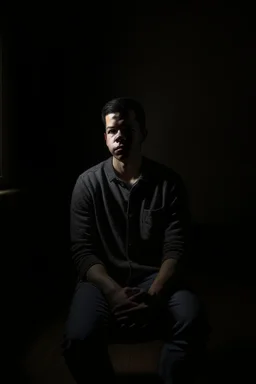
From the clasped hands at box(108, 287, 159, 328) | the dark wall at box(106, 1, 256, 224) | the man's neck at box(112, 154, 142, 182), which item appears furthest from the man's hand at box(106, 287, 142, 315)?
the dark wall at box(106, 1, 256, 224)

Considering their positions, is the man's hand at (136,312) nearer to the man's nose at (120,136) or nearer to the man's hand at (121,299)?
the man's hand at (121,299)

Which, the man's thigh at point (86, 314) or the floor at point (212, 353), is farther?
the floor at point (212, 353)

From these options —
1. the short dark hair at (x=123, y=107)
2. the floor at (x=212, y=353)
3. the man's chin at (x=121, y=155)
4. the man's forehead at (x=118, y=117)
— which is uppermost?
the short dark hair at (x=123, y=107)

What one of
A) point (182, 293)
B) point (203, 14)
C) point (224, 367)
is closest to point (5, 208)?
point (182, 293)

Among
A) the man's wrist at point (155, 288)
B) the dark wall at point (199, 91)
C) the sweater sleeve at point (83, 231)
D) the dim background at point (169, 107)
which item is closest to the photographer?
the man's wrist at point (155, 288)

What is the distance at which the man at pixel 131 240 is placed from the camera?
1.23m

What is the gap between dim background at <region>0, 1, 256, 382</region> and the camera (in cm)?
242

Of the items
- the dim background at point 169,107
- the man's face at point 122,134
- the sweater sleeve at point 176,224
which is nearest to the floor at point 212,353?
the dim background at point 169,107

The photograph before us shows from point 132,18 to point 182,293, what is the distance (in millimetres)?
2212

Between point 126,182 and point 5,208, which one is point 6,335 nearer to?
point 5,208

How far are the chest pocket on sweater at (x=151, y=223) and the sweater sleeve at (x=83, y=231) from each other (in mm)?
176

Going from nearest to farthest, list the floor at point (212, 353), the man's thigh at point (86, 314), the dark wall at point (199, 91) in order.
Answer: the man's thigh at point (86, 314) < the floor at point (212, 353) < the dark wall at point (199, 91)

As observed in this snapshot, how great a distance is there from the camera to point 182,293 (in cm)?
131

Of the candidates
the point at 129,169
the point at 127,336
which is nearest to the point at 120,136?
the point at 129,169
